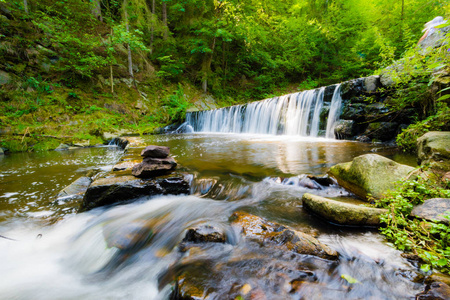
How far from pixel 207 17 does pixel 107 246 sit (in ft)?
63.9

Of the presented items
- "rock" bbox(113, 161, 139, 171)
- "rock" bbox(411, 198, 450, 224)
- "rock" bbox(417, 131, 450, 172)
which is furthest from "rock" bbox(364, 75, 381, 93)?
"rock" bbox(113, 161, 139, 171)

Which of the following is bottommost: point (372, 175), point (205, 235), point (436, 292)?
point (205, 235)

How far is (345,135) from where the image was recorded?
7.68 metres

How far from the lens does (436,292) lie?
3.80 ft

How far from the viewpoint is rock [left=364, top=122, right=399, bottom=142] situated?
629 cm

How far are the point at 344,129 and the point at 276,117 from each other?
405 centimetres

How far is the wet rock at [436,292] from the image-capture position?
3.68 ft

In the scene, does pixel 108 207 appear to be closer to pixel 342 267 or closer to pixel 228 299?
pixel 228 299

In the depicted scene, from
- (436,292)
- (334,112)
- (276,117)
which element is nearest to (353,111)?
(334,112)

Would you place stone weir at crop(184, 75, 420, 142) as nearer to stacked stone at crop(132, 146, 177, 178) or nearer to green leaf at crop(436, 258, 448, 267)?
green leaf at crop(436, 258, 448, 267)

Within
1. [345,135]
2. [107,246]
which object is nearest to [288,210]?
[107,246]

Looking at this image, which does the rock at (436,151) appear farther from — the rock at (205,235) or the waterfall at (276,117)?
the waterfall at (276,117)

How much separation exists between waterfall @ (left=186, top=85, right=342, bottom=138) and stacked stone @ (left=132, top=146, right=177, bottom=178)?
753 centimetres

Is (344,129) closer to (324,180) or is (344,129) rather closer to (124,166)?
(324,180)
